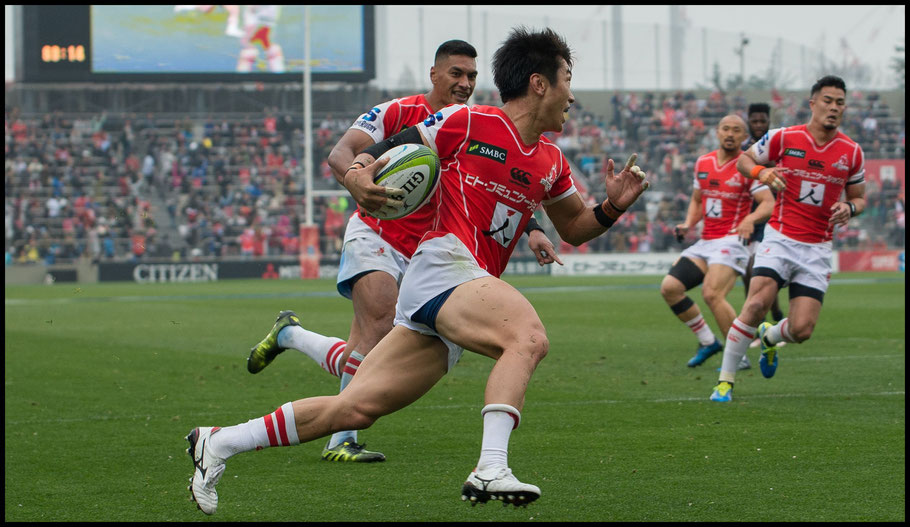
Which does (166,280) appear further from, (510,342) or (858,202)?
(510,342)

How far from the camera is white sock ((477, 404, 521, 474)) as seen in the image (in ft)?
14.6

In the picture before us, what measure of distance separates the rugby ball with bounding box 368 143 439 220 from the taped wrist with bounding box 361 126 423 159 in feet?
0.22

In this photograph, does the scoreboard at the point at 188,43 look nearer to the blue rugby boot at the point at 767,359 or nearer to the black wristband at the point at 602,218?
the blue rugby boot at the point at 767,359

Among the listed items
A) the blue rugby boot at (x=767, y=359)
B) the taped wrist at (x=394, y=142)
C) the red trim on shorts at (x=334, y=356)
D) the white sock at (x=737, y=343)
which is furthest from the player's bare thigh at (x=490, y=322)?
the blue rugby boot at (x=767, y=359)

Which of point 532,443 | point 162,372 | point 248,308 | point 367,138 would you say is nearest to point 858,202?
point 532,443

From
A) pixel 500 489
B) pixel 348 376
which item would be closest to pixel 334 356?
pixel 348 376

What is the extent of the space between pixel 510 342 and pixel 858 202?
5.63m

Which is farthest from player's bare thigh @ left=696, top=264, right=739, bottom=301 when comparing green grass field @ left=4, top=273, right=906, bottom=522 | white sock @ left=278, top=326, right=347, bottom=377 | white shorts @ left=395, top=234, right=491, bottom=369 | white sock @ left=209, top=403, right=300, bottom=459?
white sock @ left=209, top=403, right=300, bottom=459

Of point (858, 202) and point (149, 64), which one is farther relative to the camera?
point (149, 64)

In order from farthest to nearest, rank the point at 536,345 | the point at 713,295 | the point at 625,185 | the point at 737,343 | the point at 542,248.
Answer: the point at 713,295
the point at 737,343
the point at 542,248
the point at 625,185
the point at 536,345

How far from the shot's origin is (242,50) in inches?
1622

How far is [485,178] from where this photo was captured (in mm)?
5277

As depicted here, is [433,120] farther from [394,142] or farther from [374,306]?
[374,306]

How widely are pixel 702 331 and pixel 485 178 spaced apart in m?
7.02
